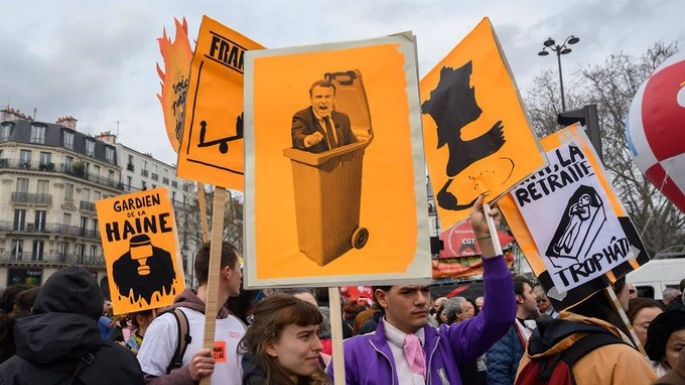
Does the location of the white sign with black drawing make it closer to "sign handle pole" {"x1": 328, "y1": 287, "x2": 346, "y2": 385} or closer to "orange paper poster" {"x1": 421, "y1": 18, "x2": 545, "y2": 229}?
"orange paper poster" {"x1": 421, "y1": 18, "x2": 545, "y2": 229}

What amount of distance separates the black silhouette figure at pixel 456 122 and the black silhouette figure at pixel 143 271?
3.32m

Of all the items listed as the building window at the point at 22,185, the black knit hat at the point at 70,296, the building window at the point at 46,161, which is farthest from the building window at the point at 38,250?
the black knit hat at the point at 70,296

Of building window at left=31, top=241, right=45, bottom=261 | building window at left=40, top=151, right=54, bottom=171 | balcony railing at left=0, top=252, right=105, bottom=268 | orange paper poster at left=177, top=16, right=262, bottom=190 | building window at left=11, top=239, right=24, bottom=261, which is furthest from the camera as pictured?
building window at left=40, top=151, right=54, bottom=171

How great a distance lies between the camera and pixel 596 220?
424cm

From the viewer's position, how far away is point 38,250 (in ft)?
201

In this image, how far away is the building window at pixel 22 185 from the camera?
6097cm

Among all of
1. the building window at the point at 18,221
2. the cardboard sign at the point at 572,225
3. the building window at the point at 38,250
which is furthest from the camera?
the building window at the point at 38,250

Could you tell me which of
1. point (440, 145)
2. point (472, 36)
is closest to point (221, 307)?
point (440, 145)

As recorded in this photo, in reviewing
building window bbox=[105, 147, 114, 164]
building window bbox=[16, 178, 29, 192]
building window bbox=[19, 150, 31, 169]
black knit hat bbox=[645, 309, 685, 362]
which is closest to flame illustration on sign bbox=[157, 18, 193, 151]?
black knit hat bbox=[645, 309, 685, 362]

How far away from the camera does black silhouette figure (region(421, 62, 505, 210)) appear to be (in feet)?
10.9

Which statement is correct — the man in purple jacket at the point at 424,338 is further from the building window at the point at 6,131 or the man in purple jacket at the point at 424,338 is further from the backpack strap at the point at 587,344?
the building window at the point at 6,131

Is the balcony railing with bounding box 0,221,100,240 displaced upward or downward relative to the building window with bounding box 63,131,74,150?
downward

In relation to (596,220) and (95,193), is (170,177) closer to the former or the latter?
(95,193)

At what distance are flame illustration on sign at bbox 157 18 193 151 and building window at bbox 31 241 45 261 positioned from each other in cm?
6377
